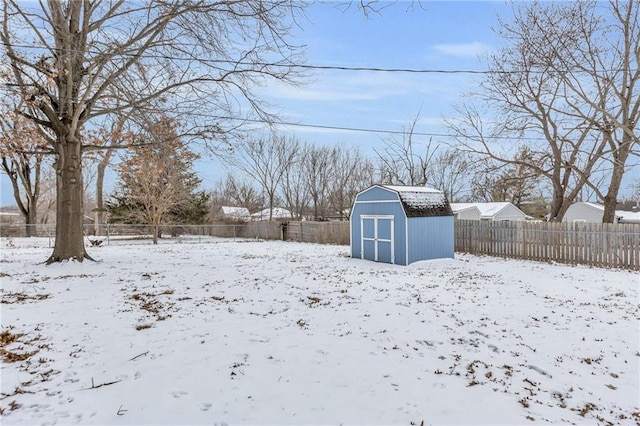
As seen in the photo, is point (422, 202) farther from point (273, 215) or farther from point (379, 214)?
point (273, 215)

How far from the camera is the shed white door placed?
11102mm

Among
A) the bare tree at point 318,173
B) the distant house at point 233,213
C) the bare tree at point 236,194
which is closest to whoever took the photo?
the bare tree at point 318,173

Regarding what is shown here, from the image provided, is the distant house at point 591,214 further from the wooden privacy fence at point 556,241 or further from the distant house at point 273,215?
the distant house at point 273,215

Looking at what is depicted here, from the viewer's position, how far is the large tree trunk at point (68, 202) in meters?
9.20

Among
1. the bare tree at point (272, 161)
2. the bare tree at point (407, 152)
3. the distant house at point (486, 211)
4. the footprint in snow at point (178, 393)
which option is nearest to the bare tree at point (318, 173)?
the bare tree at point (272, 161)

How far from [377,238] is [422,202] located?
177cm

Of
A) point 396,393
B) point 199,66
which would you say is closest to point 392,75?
point 199,66

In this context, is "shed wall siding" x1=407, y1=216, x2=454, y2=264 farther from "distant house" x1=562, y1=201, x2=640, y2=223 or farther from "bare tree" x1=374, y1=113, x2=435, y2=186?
"distant house" x1=562, y1=201, x2=640, y2=223

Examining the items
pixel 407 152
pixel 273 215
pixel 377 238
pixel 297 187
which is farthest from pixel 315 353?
pixel 273 215

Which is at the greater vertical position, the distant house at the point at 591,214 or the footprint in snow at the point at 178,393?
the distant house at the point at 591,214

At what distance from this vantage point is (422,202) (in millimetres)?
11180

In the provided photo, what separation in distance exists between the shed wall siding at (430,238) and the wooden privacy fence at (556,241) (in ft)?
7.66

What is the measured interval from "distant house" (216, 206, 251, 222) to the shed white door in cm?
2430

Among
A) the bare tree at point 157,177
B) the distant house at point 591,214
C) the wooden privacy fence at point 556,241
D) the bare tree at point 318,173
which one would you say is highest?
the bare tree at point 318,173
